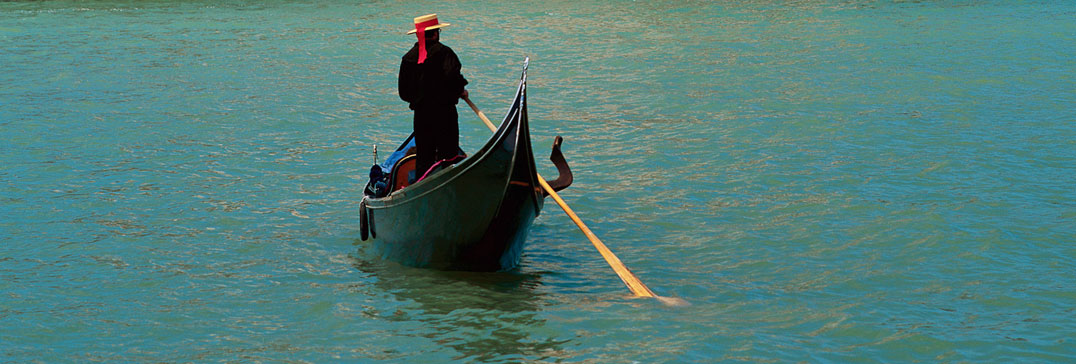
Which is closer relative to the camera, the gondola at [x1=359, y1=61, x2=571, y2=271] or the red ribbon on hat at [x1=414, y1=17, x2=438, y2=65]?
the gondola at [x1=359, y1=61, x2=571, y2=271]

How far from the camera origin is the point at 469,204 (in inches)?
223

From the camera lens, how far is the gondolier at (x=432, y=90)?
6090 millimetres

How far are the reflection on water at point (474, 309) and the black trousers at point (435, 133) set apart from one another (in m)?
0.67

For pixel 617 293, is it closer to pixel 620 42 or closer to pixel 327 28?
pixel 620 42

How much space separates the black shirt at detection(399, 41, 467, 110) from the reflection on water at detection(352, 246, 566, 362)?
98 cm

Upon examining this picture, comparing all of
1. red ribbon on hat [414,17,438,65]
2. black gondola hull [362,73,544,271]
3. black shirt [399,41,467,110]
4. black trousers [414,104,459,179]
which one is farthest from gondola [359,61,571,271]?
red ribbon on hat [414,17,438,65]

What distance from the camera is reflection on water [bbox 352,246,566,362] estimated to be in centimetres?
535

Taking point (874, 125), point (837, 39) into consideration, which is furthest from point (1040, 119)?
point (837, 39)

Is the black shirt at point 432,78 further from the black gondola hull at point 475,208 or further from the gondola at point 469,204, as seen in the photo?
the black gondola hull at point 475,208

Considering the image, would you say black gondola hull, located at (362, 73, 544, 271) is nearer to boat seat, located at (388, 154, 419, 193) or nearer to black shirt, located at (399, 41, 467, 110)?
boat seat, located at (388, 154, 419, 193)

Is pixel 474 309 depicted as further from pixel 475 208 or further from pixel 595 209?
pixel 595 209

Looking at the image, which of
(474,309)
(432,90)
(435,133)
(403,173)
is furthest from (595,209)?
(474,309)

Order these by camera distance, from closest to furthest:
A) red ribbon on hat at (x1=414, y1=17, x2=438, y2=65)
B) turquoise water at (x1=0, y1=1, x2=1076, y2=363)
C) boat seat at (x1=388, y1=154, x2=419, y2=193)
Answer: turquoise water at (x1=0, y1=1, x2=1076, y2=363)
red ribbon on hat at (x1=414, y1=17, x2=438, y2=65)
boat seat at (x1=388, y1=154, x2=419, y2=193)

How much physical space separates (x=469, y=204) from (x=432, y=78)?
871mm
